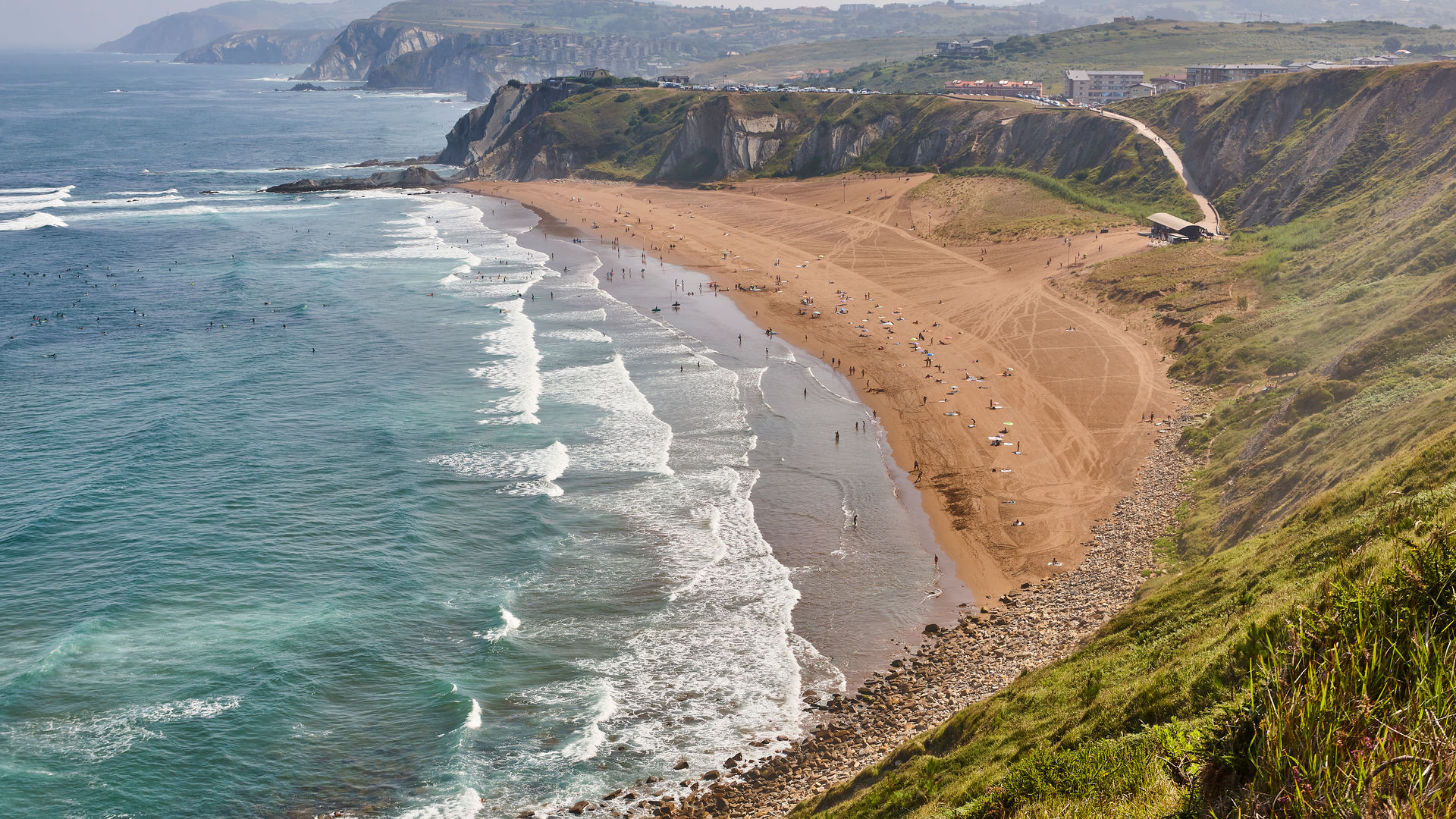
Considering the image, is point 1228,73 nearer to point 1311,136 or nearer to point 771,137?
point 1311,136

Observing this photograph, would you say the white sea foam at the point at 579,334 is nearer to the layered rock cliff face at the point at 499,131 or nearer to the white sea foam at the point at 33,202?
the white sea foam at the point at 33,202

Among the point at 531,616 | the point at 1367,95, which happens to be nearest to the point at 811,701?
the point at 531,616

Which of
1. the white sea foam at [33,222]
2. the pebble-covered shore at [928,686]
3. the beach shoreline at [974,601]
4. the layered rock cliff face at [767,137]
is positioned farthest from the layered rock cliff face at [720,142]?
the pebble-covered shore at [928,686]

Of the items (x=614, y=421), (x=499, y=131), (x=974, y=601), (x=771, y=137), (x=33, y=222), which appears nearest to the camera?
(x=974, y=601)

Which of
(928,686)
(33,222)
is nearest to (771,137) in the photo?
(33,222)

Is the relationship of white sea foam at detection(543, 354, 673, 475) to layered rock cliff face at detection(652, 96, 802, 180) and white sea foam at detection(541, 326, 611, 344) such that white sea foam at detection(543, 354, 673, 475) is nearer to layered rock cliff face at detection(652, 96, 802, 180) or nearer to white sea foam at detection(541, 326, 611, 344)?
white sea foam at detection(541, 326, 611, 344)
